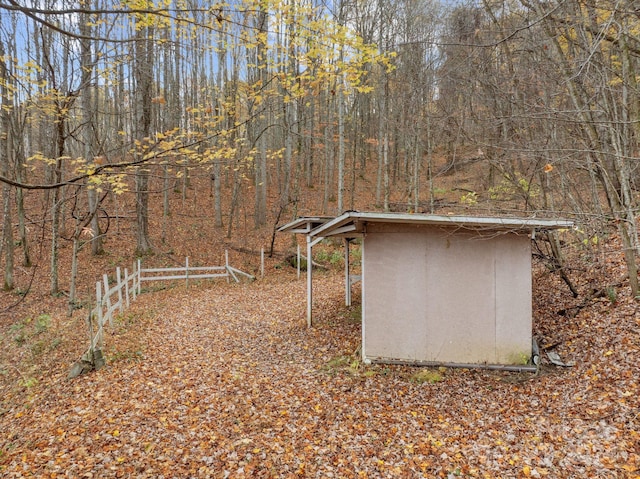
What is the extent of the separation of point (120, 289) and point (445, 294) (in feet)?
25.1

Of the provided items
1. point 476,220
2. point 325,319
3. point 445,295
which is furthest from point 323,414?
point 325,319

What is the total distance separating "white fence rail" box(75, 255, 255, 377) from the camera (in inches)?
259

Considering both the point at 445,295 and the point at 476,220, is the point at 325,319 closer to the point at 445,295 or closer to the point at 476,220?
the point at 445,295

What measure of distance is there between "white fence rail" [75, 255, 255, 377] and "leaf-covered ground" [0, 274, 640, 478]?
30cm

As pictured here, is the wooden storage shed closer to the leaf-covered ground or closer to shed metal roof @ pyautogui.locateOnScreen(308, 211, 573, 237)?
shed metal roof @ pyautogui.locateOnScreen(308, 211, 573, 237)

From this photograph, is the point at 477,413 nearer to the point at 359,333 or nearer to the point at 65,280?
the point at 359,333

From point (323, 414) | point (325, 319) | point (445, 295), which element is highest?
point (445, 295)

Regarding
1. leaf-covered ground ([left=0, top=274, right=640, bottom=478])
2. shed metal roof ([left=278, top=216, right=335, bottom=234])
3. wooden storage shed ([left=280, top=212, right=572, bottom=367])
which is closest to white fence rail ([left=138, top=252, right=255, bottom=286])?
shed metal roof ([left=278, top=216, right=335, bottom=234])

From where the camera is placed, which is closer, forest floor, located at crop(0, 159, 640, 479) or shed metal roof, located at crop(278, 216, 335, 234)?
forest floor, located at crop(0, 159, 640, 479)

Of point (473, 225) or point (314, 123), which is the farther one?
point (314, 123)

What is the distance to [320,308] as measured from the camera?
10102mm

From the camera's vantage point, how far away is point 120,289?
9.63m

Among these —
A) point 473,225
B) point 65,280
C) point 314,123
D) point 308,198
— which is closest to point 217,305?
point 65,280

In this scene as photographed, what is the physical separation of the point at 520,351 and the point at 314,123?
19957 millimetres
